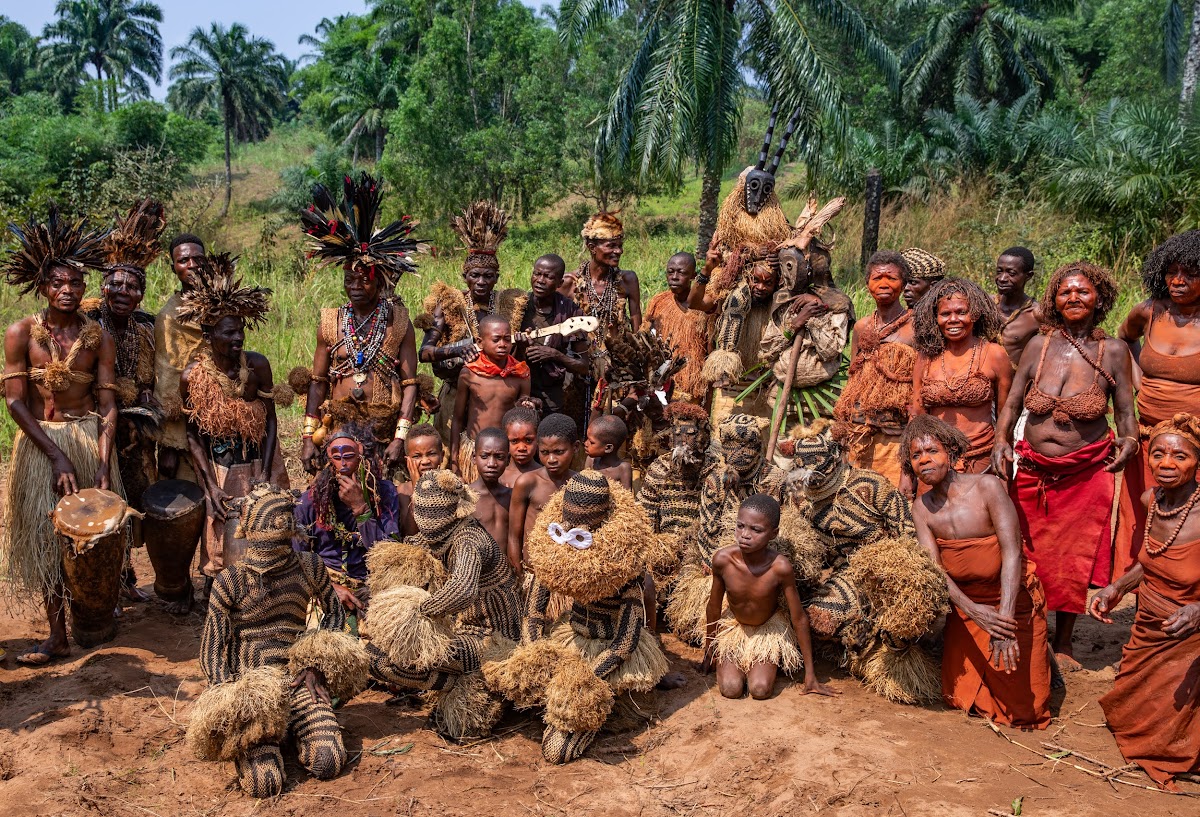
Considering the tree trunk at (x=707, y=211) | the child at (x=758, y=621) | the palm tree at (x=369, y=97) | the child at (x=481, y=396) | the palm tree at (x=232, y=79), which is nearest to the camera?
the child at (x=758, y=621)

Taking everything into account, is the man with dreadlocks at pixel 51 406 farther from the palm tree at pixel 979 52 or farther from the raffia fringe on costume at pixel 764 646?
the palm tree at pixel 979 52

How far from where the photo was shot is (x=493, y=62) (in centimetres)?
2247

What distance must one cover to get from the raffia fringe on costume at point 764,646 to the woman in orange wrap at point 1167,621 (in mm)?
1296

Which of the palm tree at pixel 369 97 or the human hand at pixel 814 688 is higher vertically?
the palm tree at pixel 369 97

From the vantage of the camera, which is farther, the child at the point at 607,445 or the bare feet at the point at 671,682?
the child at the point at 607,445

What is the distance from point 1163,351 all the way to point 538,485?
316cm

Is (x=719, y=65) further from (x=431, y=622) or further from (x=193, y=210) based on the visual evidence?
(x=431, y=622)

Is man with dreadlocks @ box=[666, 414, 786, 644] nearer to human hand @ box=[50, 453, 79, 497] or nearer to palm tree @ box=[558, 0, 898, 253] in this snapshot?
human hand @ box=[50, 453, 79, 497]

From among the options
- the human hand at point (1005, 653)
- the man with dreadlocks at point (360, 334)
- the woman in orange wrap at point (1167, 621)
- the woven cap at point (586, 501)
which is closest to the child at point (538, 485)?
the woven cap at point (586, 501)

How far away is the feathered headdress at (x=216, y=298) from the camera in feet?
17.1

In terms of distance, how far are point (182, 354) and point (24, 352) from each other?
2.72 feet

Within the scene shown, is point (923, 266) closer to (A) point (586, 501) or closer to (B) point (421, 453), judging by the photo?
(A) point (586, 501)

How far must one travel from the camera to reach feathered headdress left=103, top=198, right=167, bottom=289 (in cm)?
545

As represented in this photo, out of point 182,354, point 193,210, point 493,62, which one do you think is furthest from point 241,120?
point 182,354
